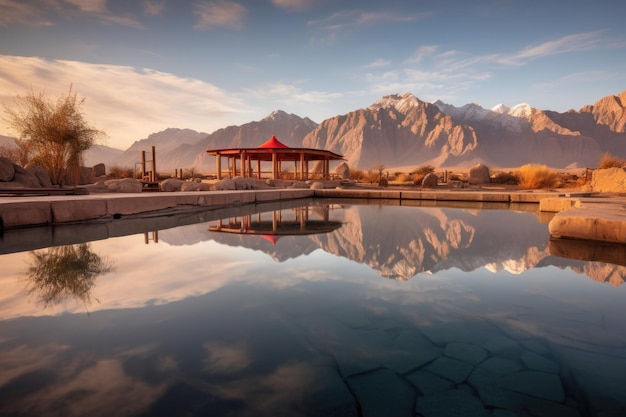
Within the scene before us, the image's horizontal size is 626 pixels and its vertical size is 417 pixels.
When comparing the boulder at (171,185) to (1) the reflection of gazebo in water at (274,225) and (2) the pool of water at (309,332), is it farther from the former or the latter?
(2) the pool of water at (309,332)

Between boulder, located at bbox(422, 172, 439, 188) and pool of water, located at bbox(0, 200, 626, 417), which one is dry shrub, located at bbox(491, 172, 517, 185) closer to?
boulder, located at bbox(422, 172, 439, 188)

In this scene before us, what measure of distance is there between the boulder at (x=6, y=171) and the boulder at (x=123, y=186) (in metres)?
2.82

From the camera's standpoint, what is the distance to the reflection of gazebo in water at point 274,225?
6.76 meters

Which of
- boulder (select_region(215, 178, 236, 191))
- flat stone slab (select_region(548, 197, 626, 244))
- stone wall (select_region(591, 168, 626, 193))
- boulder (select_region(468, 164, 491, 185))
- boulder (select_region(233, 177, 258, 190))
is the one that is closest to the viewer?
flat stone slab (select_region(548, 197, 626, 244))

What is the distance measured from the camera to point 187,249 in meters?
5.19

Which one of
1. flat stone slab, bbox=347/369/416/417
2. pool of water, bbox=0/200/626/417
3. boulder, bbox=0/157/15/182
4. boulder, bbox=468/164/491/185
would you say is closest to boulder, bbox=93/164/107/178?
boulder, bbox=0/157/15/182

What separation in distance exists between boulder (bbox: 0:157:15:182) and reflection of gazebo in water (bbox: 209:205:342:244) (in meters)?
8.28

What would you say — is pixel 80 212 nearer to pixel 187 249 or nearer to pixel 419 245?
pixel 187 249

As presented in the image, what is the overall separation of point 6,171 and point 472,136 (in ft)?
337

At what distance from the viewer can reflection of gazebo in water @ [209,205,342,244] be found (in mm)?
6762

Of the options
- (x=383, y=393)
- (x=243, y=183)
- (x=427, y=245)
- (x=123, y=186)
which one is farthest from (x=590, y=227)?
(x=243, y=183)

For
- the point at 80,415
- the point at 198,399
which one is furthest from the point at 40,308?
the point at 198,399

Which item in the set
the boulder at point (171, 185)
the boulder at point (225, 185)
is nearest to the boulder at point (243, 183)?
the boulder at point (225, 185)

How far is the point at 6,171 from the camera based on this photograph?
11133 mm
